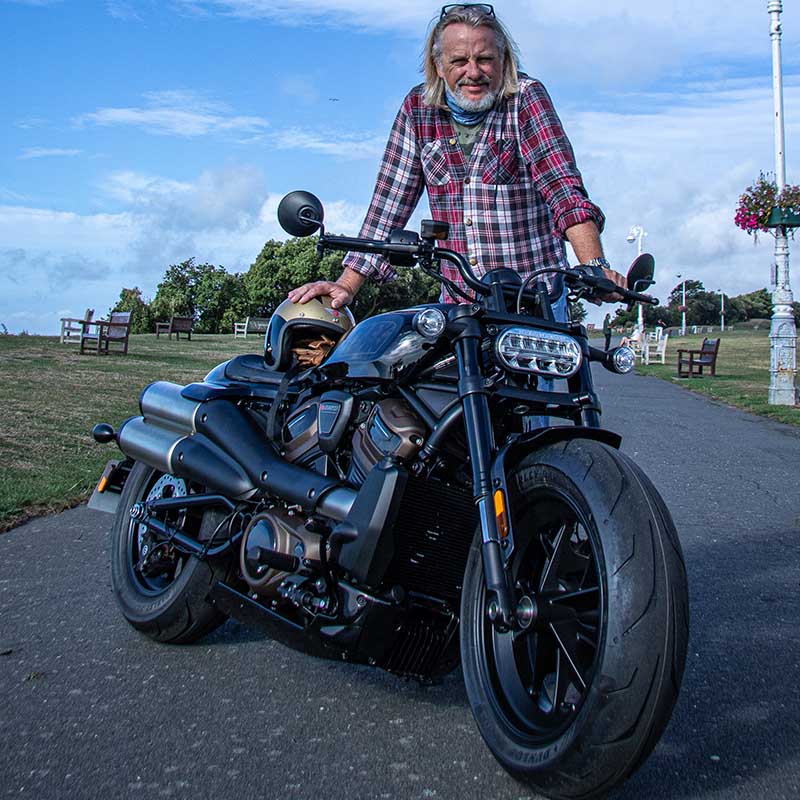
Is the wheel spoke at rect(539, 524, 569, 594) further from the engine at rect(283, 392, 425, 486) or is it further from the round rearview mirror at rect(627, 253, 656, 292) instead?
the round rearview mirror at rect(627, 253, 656, 292)

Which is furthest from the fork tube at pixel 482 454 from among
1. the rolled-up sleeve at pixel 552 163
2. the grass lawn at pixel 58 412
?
the grass lawn at pixel 58 412

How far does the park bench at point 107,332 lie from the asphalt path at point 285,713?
25.2 m

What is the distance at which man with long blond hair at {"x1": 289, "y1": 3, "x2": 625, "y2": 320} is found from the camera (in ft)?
12.9

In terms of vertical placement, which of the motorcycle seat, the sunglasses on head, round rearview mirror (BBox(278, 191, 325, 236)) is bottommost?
the motorcycle seat

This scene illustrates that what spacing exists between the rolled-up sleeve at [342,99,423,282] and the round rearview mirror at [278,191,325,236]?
88 centimetres

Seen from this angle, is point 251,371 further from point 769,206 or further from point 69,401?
point 769,206

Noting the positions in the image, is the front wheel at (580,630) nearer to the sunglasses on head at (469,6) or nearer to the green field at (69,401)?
the sunglasses on head at (469,6)

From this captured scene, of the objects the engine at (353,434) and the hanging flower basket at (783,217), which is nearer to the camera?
the engine at (353,434)

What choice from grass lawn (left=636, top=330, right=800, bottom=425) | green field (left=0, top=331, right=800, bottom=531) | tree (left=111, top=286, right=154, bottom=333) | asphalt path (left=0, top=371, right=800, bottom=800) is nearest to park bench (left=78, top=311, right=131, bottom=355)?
green field (left=0, top=331, right=800, bottom=531)

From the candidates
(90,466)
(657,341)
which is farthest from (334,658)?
(657,341)

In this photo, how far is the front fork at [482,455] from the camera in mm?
2691

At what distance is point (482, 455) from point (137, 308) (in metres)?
82.1

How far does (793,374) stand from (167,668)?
16234 mm

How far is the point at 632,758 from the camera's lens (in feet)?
7.79
